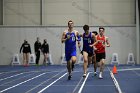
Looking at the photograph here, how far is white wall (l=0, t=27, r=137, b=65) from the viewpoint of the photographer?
32.8 metres

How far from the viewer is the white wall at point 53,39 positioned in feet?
108

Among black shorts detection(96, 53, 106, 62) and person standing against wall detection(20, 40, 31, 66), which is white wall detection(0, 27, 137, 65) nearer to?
person standing against wall detection(20, 40, 31, 66)

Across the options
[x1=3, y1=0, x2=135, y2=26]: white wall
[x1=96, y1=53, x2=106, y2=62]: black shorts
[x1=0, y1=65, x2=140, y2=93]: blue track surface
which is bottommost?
[x1=0, y1=65, x2=140, y2=93]: blue track surface

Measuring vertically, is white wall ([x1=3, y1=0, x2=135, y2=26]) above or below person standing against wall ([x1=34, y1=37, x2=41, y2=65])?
above

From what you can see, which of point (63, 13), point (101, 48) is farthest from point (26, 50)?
point (101, 48)

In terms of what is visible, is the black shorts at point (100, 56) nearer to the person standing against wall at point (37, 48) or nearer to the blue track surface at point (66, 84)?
the blue track surface at point (66, 84)

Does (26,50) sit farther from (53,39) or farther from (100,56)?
(100,56)

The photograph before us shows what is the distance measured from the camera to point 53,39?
109 feet

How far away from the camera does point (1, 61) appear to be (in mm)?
33531

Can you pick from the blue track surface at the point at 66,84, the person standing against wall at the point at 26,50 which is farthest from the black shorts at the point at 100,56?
the person standing against wall at the point at 26,50

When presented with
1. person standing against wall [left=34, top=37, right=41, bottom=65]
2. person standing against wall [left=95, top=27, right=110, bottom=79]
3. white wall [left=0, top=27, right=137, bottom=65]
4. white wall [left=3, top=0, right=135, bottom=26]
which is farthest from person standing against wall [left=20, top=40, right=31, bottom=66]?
person standing against wall [left=95, top=27, right=110, bottom=79]

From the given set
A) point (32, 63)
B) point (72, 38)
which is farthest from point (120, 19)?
point (72, 38)

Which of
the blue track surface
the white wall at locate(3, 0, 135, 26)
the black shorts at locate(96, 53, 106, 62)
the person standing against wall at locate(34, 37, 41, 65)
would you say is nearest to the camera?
the blue track surface

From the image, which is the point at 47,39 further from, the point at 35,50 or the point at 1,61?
the point at 1,61
